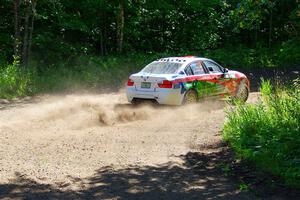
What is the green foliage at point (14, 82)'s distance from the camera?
17.0 m

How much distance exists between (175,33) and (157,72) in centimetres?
1575

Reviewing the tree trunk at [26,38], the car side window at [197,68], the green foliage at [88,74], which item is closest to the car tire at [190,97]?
the car side window at [197,68]

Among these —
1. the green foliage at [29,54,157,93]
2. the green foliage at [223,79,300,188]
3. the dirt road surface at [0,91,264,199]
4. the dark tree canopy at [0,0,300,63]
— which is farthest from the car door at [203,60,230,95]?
the green foliage at [29,54,157,93]

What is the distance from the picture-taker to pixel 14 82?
56.9 ft

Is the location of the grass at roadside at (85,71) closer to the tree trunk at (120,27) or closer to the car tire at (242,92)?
the tree trunk at (120,27)

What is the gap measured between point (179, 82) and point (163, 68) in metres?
0.88

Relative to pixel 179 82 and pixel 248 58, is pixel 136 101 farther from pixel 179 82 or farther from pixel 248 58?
pixel 248 58

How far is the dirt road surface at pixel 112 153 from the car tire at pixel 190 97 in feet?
0.71

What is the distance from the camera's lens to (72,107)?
46.5ft

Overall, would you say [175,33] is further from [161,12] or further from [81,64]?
[81,64]

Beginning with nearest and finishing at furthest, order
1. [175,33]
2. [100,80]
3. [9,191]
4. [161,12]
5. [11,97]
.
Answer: [9,191] < [11,97] < [100,80] < [161,12] < [175,33]

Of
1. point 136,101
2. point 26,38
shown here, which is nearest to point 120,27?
point 26,38

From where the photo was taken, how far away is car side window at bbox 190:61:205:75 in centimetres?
1450

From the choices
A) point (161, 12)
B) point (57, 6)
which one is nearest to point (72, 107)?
point (57, 6)
